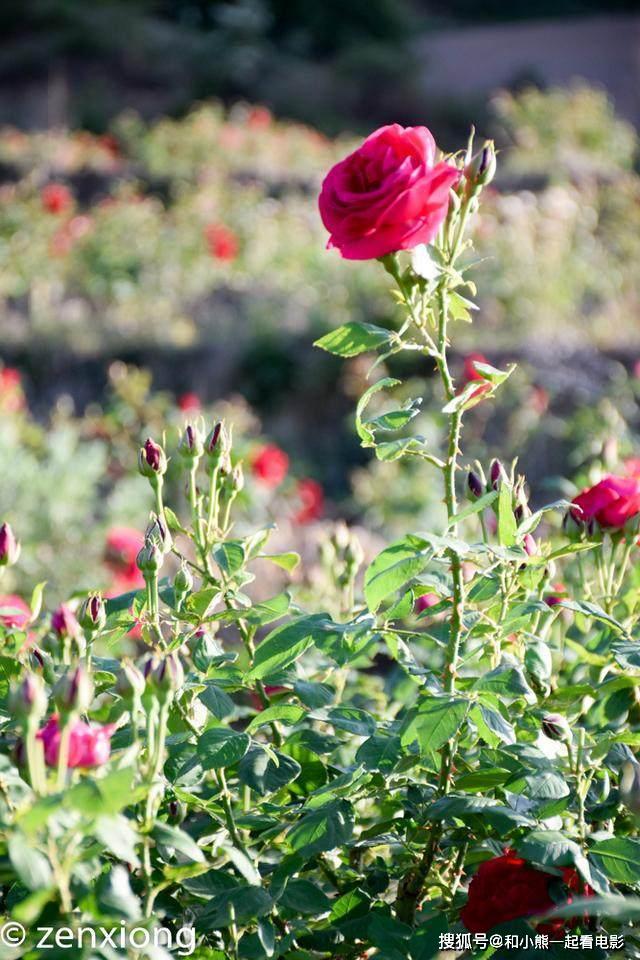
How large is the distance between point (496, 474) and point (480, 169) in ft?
0.79

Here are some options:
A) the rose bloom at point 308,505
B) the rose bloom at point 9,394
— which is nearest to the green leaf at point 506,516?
the rose bloom at point 308,505

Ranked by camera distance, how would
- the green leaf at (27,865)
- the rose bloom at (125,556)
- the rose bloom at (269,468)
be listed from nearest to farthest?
the green leaf at (27,865) < the rose bloom at (125,556) < the rose bloom at (269,468)

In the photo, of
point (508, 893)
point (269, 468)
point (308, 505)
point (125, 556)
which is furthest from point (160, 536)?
point (308, 505)

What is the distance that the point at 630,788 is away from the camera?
780mm

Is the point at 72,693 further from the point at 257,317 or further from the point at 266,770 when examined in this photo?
the point at 257,317

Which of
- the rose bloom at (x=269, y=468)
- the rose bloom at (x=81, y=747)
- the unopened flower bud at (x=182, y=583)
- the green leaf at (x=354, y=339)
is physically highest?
the green leaf at (x=354, y=339)

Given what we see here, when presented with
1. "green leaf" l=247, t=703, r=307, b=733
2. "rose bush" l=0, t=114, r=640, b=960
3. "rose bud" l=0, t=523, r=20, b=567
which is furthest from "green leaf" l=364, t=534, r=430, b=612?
"rose bud" l=0, t=523, r=20, b=567

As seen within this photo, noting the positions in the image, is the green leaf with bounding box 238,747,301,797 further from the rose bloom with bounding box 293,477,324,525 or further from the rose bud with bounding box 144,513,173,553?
the rose bloom with bounding box 293,477,324,525

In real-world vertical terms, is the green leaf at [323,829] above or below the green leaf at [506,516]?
below

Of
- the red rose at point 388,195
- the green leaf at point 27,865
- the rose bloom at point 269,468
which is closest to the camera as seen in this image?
the green leaf at point 27,865

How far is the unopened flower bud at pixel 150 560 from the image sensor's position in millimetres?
906

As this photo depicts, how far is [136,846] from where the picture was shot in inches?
30.5

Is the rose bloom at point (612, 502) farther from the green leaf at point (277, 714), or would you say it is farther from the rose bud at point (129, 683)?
the rose bud at point (129, 683)

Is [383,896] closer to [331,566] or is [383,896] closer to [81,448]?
[331,566]
